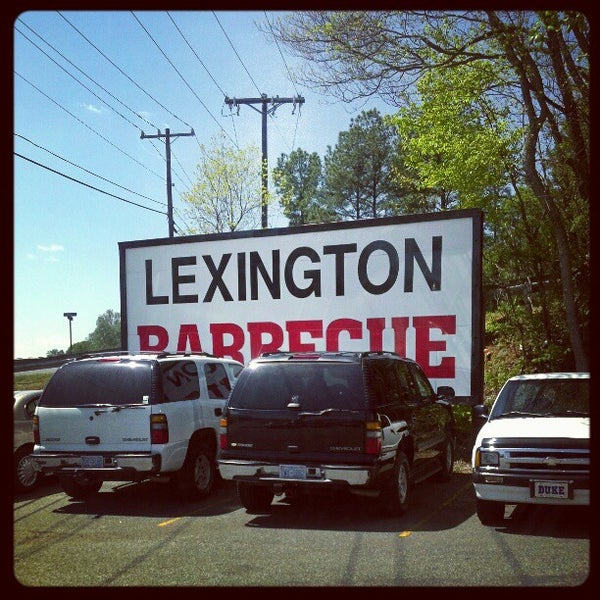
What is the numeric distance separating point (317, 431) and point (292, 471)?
0.52m

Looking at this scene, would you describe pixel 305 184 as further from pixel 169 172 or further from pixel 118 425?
pixel 118 425

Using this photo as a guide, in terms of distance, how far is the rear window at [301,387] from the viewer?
7.79 metres

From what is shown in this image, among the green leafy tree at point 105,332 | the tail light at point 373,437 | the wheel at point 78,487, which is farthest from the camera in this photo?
the green leafy tree at point 105,332

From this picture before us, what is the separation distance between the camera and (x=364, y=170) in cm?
4434

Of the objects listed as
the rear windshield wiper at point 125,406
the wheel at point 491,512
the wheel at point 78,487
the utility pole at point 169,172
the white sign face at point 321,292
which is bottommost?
the wheel at point 78,487

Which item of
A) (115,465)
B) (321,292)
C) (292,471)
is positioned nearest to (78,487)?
(115,465)

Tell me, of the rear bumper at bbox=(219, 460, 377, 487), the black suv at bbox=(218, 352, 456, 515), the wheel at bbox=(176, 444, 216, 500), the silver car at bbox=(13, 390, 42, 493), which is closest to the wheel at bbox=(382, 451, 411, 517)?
the black suv at bbox=(218, 352, 456, 515)

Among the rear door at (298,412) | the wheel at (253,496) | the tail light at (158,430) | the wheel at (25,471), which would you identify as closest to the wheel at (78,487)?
the wheel at (25,471)

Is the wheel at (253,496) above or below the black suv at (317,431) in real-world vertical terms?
below

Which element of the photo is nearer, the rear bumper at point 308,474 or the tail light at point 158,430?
the rear bumper at point 308,474

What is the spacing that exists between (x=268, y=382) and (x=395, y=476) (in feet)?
5.99

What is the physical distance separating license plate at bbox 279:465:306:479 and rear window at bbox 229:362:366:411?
65 centimetres

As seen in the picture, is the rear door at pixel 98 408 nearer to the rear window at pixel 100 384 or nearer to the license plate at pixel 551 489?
the rear window at pixel 100 384

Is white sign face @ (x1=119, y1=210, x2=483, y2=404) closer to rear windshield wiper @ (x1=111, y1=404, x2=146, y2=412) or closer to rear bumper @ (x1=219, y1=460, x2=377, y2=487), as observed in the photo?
rear windshield wiper @ (x1=111, y1=404, x2=146, y2=412)
